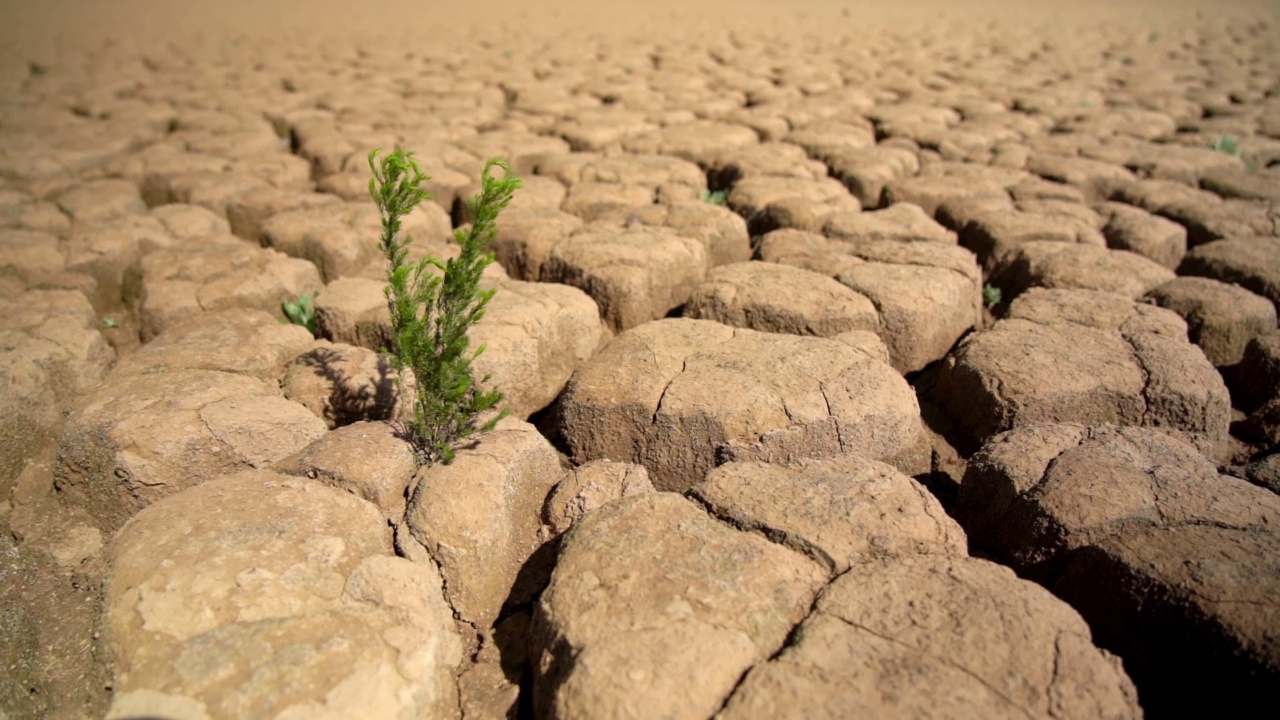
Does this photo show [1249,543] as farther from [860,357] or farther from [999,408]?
[860,357]

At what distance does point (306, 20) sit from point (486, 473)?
9736 mm

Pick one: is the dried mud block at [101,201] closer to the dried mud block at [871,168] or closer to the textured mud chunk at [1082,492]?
the dried mud block at [871,168]

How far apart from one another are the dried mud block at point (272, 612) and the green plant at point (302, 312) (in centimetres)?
105

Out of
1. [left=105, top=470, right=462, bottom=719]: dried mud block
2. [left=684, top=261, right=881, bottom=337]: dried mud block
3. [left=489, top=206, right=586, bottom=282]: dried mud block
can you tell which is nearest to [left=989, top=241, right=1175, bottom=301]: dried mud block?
[left=684, top=261, right=881, bottom=337]: dried mud block

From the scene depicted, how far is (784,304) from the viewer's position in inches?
104

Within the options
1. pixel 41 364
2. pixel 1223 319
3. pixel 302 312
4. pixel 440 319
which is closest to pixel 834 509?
pixel 440 319

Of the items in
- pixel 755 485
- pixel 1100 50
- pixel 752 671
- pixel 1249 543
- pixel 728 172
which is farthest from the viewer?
pixel 1100 50

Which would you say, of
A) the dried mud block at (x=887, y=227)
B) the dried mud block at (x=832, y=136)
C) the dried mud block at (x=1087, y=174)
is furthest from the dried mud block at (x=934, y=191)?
the dried mud block at (x=832, y=136)

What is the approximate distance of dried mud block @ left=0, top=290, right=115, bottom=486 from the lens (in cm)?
226

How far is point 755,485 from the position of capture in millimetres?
1794

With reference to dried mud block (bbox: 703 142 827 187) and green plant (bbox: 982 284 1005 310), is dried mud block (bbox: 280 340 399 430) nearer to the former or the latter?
dried mud block (bbox: 703 142 827 187)

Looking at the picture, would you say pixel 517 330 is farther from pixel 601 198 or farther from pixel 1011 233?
pixel 1011 233

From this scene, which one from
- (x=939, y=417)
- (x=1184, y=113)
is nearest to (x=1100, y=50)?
(x=1184, y=113)

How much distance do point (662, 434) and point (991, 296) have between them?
1.81 m
